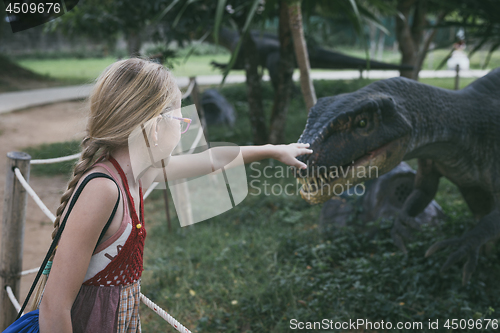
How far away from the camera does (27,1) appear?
5.23 meters

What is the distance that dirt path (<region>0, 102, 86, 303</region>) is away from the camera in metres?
3.79

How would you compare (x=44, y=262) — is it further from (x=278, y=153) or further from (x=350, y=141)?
(x=350, y=141)

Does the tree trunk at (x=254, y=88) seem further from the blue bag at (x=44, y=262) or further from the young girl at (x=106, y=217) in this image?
the blue bag at (x=44, y=262)

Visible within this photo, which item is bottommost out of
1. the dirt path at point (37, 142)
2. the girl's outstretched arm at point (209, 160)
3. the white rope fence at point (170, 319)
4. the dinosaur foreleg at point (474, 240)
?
the dirt path at point (37, 142)

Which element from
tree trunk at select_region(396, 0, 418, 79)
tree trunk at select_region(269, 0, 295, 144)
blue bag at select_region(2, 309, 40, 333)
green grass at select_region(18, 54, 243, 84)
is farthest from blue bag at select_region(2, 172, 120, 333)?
green grass at select_region(18, 54, 243, 84)

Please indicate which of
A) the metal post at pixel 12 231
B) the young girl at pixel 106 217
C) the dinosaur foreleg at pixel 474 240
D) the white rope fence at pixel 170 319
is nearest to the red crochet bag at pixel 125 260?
the young girl at pixel 106 217

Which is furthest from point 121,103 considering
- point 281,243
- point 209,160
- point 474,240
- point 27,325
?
point 281,243

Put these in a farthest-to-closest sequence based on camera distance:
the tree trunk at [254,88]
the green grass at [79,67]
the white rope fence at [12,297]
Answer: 1. the green grass at [79,67]
2. the tree trunk at [254,88]
3. the white rope fence at [12,297]

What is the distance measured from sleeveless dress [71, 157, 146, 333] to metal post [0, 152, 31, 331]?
1.16m

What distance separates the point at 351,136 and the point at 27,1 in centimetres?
481

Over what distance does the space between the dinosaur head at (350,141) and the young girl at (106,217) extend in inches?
32.4

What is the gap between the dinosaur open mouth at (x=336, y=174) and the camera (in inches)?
74.8

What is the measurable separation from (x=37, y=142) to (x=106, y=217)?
691 centimetres

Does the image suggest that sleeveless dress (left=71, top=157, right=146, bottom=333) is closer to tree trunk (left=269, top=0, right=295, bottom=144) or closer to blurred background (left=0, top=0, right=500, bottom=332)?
blurred background (left=0, top=0, right=500, bottom=332)
